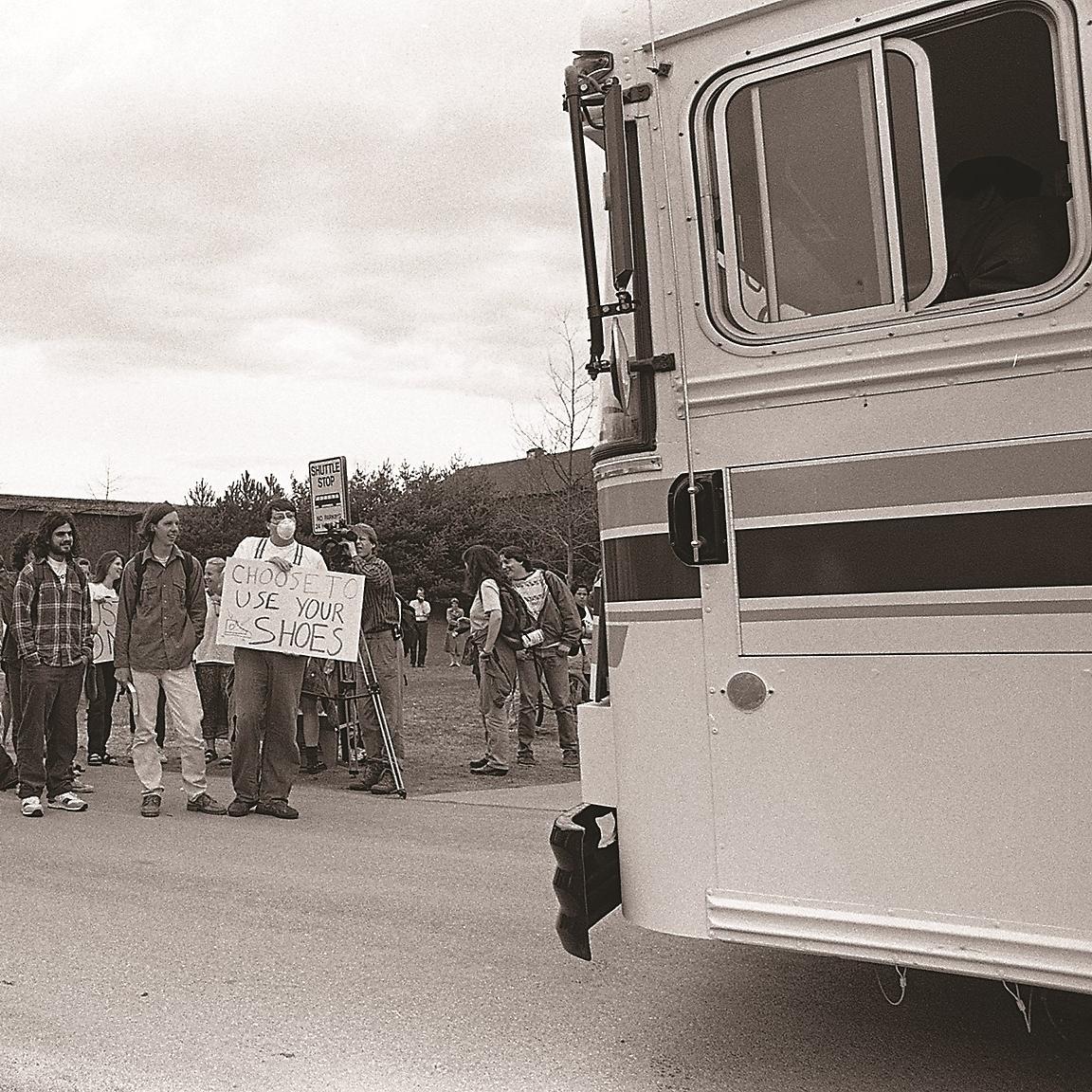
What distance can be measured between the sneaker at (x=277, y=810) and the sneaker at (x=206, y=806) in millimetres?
244

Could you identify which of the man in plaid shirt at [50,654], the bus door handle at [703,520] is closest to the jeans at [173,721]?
the man in plaid shirt at [50,654]

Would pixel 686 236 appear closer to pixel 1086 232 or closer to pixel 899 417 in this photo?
pixel 899 417

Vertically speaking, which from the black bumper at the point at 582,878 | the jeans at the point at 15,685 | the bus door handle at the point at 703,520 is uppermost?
the bus door handle at the point at 703,520

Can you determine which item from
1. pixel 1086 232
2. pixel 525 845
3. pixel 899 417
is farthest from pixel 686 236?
pixel 525 845

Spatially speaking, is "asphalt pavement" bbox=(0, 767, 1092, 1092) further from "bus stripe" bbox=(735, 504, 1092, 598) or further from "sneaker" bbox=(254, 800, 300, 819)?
"bus stripe" bbox=(735, 504, 1092, 598)

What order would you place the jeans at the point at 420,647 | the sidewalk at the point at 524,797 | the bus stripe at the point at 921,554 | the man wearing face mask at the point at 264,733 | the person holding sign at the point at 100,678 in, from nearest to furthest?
the bus stripe at the point at 921,554, the man wearing face mask at the point at 264,733, the sidewalk at the point at 524,797, the person holding sign at the point at 100,678, the jeans at the point at 420,647

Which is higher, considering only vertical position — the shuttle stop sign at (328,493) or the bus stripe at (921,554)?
the shuttle stop sign at (328,493)

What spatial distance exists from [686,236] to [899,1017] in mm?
2729

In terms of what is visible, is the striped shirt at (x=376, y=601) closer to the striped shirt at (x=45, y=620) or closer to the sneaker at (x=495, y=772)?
the sneaker at (x=495, y=772)

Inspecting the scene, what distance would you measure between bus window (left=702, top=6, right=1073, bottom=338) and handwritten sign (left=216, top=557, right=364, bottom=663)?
5.40 m

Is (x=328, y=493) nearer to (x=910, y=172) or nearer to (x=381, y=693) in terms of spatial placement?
(x=381, y=693)

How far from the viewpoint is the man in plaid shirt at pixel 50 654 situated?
8.32 metres

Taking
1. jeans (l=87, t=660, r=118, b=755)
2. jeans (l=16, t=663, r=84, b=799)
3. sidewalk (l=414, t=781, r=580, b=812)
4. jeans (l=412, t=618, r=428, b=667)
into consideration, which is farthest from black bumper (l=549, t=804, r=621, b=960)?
jeans (l=412, t=618, r=428, b=667)

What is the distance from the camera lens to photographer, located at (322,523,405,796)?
9266mm
